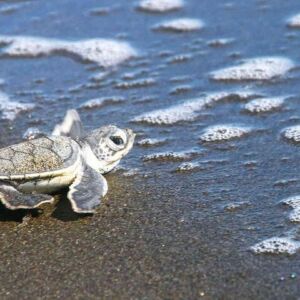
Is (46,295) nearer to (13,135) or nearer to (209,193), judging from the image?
(209,193)

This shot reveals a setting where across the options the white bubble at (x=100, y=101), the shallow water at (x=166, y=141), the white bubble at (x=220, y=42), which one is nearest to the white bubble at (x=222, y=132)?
the shallow water at (x=166, y=141)

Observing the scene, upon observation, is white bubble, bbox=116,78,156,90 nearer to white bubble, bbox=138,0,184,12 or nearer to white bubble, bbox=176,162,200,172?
white bubble, bbox=176,162,200,172

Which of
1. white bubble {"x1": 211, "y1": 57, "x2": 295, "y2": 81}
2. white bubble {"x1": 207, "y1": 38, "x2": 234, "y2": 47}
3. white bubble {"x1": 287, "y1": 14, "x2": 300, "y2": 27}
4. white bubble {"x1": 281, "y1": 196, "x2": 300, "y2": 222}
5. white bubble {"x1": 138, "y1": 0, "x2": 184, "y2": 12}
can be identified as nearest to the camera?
white bubble {"x1": 281, "y1": 196, "x2": 300, "y2": 222}

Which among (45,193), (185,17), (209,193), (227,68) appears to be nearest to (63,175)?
(45,193)

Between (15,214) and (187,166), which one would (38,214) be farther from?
(187,166)

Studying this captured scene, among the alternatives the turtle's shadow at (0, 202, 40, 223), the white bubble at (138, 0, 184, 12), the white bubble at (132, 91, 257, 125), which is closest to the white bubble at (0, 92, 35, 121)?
the white bubble at (132, 91, 257, 125)

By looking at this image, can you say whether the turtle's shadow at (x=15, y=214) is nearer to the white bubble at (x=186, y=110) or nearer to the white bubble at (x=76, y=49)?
the white bubble at (x=186, y=110)

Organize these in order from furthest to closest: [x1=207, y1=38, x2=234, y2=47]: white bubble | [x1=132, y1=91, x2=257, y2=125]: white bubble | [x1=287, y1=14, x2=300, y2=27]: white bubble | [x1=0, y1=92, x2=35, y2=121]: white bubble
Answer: [x1=287, y1=14, x2=300, y2=27]: white bubble < [x1=207, y1=38, x2=234, y2=47]: white bubble < [x1=0, y1=92, x2=35, y2=121]: white bubble < [x1=132, y1=91, x2=257, y2=125]: white bubble
